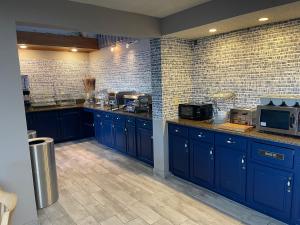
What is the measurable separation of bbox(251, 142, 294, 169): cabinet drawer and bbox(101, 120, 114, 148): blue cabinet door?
10.3 feet

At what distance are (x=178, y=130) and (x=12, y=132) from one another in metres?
2.19

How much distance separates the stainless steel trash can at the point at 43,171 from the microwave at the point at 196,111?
2.03 meters

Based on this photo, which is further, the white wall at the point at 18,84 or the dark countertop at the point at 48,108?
the dark countertop at the point at 48,108

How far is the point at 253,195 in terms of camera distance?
8.77 feet

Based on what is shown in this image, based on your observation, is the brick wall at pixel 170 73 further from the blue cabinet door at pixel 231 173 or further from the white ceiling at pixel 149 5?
the blue cabinet door at pixel 231 173

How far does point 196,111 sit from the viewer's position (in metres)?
3.50

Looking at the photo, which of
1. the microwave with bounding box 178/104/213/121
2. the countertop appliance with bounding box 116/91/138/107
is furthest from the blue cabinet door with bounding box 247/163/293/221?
the countertop appliance with bounding box 116/91/138/107

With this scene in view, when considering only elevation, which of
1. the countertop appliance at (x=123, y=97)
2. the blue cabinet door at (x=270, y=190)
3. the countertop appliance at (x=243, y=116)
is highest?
the countertop appliance at (x=123, y=97)

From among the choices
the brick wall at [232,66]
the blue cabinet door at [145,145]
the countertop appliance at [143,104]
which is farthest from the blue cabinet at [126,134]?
the brick wall at [232,66]

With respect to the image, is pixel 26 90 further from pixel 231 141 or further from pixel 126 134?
pixel 231 141

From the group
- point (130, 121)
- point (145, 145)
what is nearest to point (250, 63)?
point (145, 145)

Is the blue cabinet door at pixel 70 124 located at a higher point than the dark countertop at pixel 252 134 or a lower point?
lower

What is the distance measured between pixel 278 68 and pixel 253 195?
161 centimetres

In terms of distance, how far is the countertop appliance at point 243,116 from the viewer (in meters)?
2.96
